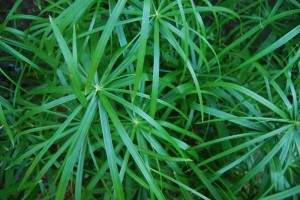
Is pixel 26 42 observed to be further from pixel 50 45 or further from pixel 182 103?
pixel 182 103

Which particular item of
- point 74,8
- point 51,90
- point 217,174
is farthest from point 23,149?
point 217,174

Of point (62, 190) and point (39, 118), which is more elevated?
point (39, 118)

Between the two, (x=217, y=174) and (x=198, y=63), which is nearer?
(x=217, y=174)

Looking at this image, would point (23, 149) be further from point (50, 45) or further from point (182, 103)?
point (182, 103)

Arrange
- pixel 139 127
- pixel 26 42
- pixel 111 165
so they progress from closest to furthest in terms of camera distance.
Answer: pixel 111 165 → pixel 139 127 → pixel 26 42

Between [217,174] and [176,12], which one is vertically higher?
[176,12]

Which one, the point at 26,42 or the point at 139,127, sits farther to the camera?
the point at 26,42

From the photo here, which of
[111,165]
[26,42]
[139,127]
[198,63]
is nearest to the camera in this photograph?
[111,165]

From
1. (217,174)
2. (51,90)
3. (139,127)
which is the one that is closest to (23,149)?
(51,90)

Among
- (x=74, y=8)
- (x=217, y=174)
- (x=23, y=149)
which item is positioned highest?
(x=74, y=8)
